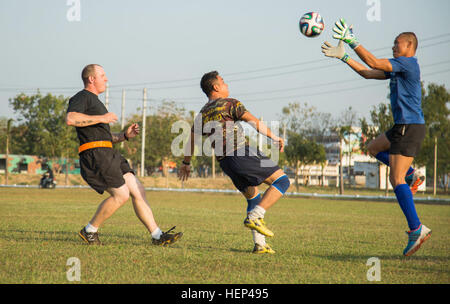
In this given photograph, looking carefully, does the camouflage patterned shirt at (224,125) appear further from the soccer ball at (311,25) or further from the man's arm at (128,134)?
the soccer ball at (311,25)

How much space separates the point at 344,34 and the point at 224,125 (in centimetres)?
185

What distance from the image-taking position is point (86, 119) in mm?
6465

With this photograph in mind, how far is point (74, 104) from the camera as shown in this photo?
6.61 metres

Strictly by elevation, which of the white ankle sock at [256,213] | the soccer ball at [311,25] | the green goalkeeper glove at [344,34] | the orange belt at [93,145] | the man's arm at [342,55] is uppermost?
the soccer ball at [311,25]

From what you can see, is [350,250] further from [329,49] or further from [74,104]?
[74,104]

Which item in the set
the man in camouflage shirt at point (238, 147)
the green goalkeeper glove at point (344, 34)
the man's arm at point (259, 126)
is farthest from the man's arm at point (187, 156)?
the green goalkeeper glove at point (344, 34)

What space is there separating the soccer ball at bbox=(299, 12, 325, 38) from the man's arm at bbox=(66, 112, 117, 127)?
10.3 ft

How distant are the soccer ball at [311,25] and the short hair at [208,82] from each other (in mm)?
1752

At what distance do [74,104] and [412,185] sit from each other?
4739 mm

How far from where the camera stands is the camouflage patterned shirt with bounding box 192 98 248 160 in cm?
625

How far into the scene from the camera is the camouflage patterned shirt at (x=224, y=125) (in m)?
6.25

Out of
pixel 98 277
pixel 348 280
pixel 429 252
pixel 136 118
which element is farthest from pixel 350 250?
pixel 136 118

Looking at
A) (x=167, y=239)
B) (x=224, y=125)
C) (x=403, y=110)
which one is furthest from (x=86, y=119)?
(x=403, y=110)

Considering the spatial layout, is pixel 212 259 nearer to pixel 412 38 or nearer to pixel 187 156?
pixel 187 156
